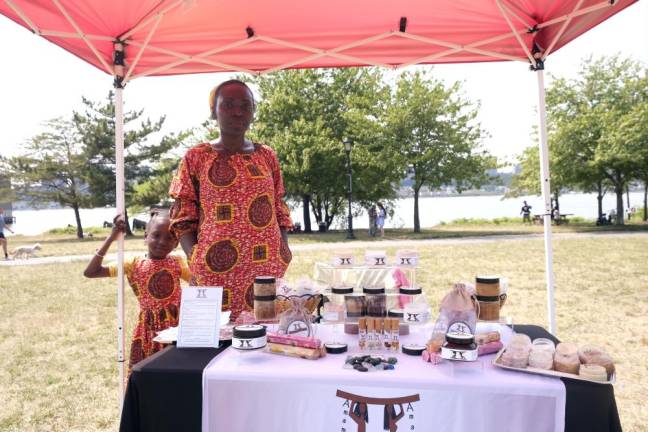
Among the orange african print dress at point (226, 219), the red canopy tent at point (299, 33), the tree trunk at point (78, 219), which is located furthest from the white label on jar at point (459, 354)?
the tree trunk at point (78, 219)

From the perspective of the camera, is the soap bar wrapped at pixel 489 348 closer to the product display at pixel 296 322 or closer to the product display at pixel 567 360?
the product display at pixel 567 360

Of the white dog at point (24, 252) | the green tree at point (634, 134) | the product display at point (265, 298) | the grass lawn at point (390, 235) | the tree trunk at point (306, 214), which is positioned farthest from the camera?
the tree trunk at point (306, 214)

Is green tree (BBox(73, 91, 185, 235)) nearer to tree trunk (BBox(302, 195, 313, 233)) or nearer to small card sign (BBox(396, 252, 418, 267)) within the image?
tree trunk (BBox(302, 195, 313, 233))

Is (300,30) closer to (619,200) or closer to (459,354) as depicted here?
(459,354)

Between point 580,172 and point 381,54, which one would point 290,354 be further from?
point 580,172

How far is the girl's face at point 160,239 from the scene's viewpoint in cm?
288

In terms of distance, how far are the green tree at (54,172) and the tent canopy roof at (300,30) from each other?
28.7 meters

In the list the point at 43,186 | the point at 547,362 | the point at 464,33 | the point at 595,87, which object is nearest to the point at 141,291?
the point at 547,362

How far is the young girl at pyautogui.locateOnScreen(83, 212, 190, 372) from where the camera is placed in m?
2.85

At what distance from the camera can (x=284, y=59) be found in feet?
11.9

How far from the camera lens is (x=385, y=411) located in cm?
158

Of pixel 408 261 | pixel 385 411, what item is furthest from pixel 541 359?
pixel 408 261

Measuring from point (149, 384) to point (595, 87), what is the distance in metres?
28.8

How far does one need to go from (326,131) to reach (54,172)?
57.8 ft
